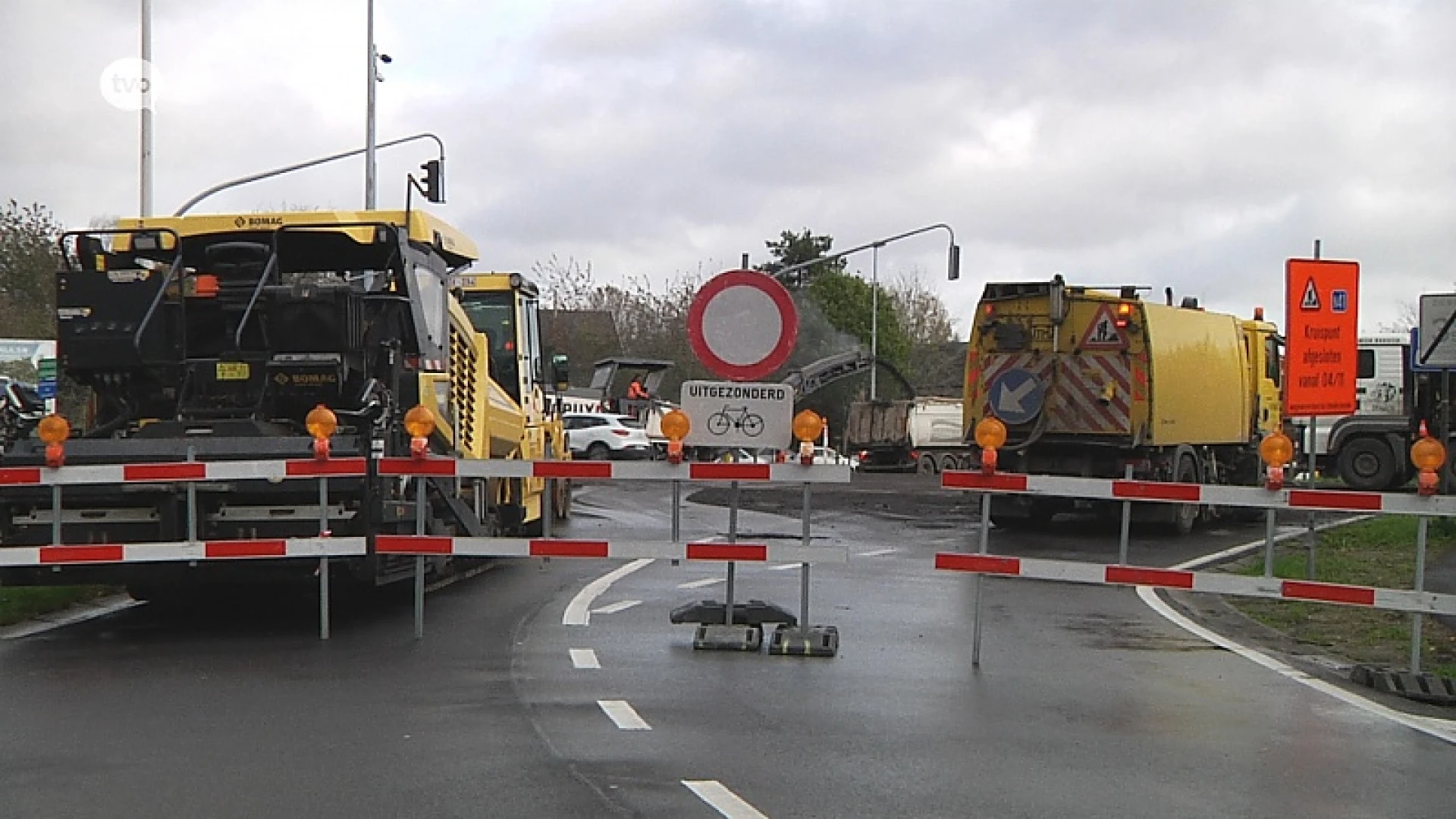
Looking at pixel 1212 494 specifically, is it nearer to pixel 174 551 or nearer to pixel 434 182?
pixel 174 551

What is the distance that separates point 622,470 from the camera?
368 inches

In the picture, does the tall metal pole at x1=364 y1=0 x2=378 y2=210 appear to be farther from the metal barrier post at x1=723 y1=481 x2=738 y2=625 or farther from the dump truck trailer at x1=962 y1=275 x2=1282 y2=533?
the metal barrier post at x1=723 y1=481 x2=738 y2=625

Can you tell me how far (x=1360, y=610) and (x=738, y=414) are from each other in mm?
6180

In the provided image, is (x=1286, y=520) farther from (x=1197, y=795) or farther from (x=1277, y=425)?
(x=1197, y=795)

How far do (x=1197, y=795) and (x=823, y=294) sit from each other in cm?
6675

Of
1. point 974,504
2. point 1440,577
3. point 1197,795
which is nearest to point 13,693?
point 1197,795

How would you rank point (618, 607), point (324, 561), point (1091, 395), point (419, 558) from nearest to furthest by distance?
1. point (324, 561)
2. point (419, 558)
3. point (618, 607)
4. point (1091, 395)

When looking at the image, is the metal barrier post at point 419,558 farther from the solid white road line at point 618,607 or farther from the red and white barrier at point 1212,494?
the red and white barrier at point 1212,494

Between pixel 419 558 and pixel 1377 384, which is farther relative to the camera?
pixel 1377 384

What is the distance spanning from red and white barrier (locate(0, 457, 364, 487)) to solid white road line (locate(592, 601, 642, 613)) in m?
2.56

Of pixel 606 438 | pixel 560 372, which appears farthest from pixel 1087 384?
pixel 606 438

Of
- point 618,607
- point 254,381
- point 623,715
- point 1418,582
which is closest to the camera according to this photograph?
point 623,715

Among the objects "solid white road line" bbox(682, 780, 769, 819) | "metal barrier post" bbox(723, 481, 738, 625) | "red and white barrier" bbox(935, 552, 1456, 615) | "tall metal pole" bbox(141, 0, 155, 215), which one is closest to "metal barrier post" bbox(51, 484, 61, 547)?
"metal barrier post" bbox(723, 481, 738, 625)

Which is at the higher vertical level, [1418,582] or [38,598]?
[1418,582]
